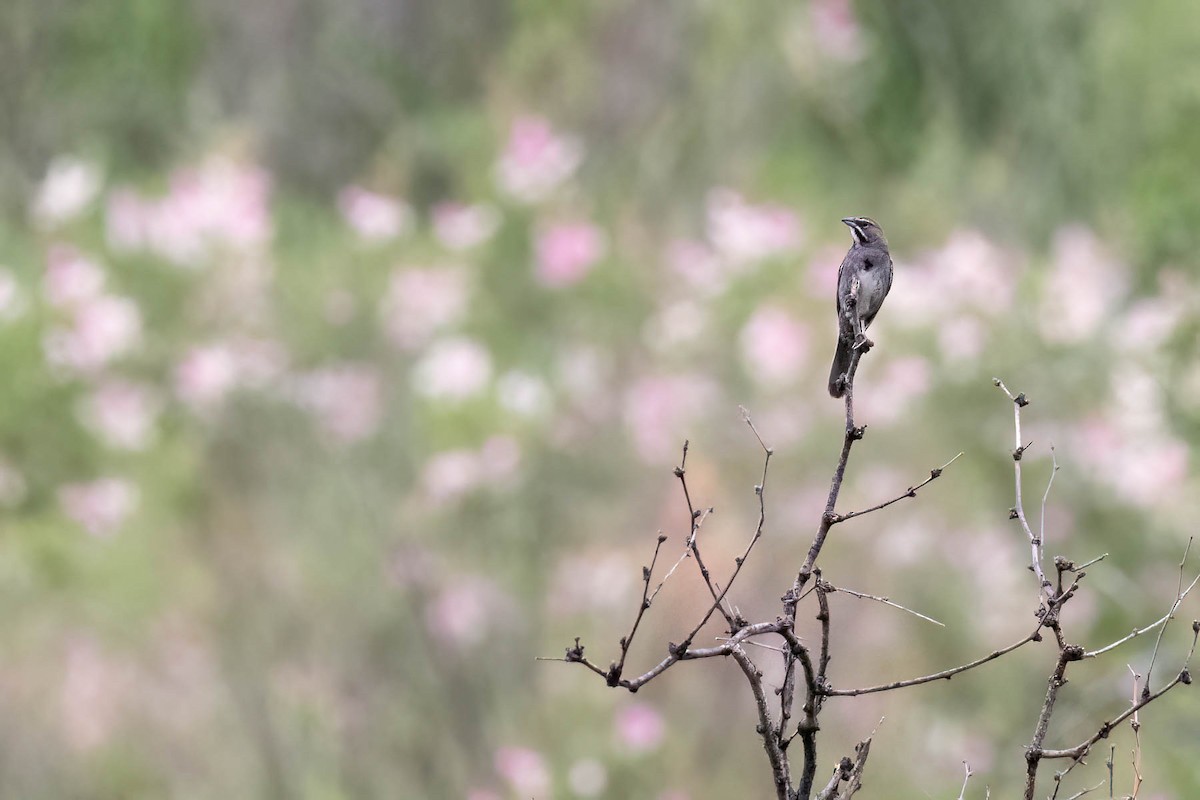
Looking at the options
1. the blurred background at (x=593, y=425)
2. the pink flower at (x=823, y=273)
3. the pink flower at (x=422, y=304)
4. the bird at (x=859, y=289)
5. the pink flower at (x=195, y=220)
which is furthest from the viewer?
the pink flower at (x=422, y=304)

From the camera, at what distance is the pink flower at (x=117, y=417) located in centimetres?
580

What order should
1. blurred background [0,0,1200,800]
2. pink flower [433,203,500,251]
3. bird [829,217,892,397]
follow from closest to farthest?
bird [829,217,892,397] < blurred background [0,0,1200,800] < pink flower [433,203,500,251]

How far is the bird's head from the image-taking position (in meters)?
2.19

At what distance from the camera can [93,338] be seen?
5.75 m

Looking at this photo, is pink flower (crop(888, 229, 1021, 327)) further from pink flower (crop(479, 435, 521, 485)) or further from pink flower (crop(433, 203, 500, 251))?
pink flower (crop(433, 203, 500, 251))

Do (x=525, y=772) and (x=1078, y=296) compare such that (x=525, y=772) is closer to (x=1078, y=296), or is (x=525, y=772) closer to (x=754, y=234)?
(x=754, y=234)

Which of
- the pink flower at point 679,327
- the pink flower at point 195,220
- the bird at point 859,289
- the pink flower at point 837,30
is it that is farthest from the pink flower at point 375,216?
the bird at point 859,289

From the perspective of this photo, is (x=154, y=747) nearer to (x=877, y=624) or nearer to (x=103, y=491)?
(x=103, y=491)

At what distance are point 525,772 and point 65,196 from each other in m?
3.08

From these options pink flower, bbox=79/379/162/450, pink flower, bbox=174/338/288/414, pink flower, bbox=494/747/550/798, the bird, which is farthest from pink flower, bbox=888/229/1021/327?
the bird

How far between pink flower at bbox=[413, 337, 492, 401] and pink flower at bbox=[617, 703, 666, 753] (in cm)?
141

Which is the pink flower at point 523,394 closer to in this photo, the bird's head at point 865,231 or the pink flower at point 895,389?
the pink flower at point 895,389

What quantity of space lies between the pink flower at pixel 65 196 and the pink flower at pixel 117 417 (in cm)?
79

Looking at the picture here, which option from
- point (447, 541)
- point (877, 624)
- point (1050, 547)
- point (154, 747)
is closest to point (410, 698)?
point (447, 541)
